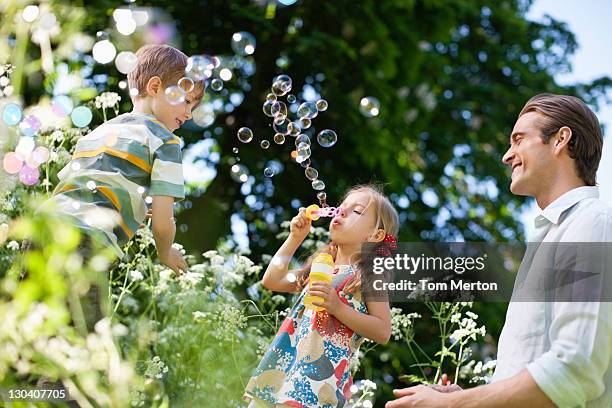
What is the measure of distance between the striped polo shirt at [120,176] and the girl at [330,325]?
0.48 metres

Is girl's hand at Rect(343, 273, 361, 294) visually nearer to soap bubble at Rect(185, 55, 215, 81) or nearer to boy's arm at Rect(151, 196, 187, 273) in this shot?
boy's arm at Rect(151, 196, 187, 273)

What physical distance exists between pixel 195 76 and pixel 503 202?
693cm

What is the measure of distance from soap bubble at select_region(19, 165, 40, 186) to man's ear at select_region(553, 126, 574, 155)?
197 cm

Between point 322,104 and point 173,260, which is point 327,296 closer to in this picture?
point 173,260

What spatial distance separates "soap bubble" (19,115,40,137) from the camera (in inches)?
121

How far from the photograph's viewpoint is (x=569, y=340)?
1.63 metres

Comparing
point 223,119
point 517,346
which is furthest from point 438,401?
point 223,119

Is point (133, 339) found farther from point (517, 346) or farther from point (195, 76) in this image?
point (517, 346)

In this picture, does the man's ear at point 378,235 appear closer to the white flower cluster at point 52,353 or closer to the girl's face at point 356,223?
the girl's face at point 356,223

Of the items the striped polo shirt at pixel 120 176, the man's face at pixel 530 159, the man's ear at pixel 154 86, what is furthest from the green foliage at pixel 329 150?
the man's face at pixel 530 159

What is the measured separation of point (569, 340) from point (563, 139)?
634 millimetres

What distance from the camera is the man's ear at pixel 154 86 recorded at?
109 inches

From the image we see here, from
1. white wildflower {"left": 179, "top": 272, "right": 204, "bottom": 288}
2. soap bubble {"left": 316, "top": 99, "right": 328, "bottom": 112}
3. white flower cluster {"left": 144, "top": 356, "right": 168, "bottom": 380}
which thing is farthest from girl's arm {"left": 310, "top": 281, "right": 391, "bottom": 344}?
soap bubble {"left": 316, "top": 99, "right": 328, "bottom": 112}

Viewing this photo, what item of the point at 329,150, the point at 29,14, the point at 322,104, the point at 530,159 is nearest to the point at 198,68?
the point at 29,14
